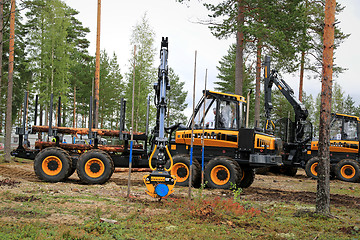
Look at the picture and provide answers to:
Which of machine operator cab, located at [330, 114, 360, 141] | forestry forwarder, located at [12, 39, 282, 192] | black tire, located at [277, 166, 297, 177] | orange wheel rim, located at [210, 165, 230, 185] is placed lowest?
black tire, located at [277, 166, 297, 177]

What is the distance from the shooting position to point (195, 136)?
12.2 m

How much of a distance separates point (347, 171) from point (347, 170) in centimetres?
5

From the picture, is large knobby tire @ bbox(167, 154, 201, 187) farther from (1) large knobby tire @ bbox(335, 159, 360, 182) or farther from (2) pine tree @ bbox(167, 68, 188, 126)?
(2) pine tree @ bbox(167, 68, 188, 126)

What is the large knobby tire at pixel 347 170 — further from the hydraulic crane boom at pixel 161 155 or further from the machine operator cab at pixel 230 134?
the hydraulic crane boom at pixel 161 155

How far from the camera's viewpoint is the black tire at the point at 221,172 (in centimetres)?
1134

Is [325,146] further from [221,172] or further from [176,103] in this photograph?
[176,103]

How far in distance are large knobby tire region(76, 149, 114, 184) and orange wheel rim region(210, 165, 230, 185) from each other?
3235mm

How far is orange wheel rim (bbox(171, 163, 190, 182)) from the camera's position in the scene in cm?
1188

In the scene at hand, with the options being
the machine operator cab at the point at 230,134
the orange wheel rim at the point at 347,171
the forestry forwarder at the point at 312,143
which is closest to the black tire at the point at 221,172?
the machine operator cab at the point at 230,134

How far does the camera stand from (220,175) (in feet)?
38.0

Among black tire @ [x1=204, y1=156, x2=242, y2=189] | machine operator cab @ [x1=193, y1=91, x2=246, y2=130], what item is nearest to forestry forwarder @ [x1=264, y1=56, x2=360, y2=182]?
machine operator cab @ [x1=193, y1=91, x2=246, y2=130]

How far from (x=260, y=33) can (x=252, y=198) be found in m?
9.35

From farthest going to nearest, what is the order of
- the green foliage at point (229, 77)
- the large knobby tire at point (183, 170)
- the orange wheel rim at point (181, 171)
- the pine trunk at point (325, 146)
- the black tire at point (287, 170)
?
the green foliage at point (229, 77) → the black tire at point (287, 170) → the orange wheel rim at point (181, 171) → the large knobby tire at point (183, 170) → the pine trunk at point (325, 146)

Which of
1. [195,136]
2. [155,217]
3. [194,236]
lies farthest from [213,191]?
[194,236]
